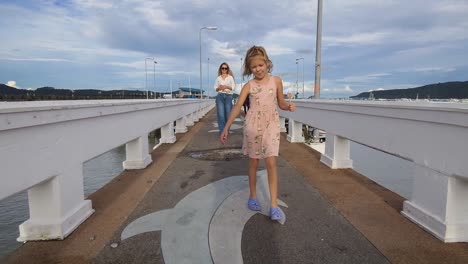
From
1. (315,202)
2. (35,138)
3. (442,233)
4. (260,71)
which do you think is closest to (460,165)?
(442,233)

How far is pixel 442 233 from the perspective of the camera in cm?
301

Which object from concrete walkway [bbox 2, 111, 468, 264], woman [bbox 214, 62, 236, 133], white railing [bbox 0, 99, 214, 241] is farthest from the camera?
woman [bbox 214, 62, 236, 133]

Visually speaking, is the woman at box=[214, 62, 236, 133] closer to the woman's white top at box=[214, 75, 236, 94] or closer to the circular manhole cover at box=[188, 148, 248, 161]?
the woman's white top at box=[214, 75, 236, 94]

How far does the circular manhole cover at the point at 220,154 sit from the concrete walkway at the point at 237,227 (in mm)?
1645

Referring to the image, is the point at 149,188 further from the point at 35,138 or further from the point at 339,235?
the point at 339,235

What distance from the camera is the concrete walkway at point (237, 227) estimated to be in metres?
2.74

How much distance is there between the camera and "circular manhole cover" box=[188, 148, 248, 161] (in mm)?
Answer: 7045

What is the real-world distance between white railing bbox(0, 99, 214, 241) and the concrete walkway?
0.20 meters

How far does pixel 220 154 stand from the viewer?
24.5ft

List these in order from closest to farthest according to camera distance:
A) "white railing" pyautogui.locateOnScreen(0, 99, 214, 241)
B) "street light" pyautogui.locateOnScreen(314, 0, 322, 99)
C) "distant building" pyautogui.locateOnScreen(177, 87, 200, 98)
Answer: "white railing" pyautogui.locateOnScreen(0, 99, 214, 241) → "street light" pyautogui.locateOnScreen(314, 0, 322, 99) → "distant building" pyautogui.locateOnScreen(177, 87, 200, 98)

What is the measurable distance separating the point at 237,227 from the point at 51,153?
6.23 feet

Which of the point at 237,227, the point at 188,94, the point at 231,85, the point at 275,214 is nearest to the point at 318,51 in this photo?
the point at 231,85

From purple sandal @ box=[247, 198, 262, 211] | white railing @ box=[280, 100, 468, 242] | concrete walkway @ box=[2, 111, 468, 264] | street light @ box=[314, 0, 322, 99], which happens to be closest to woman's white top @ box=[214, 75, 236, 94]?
concrete walkway @ box=[2, 111, 468, 264]

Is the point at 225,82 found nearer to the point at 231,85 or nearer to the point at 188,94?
the point at 231,85
